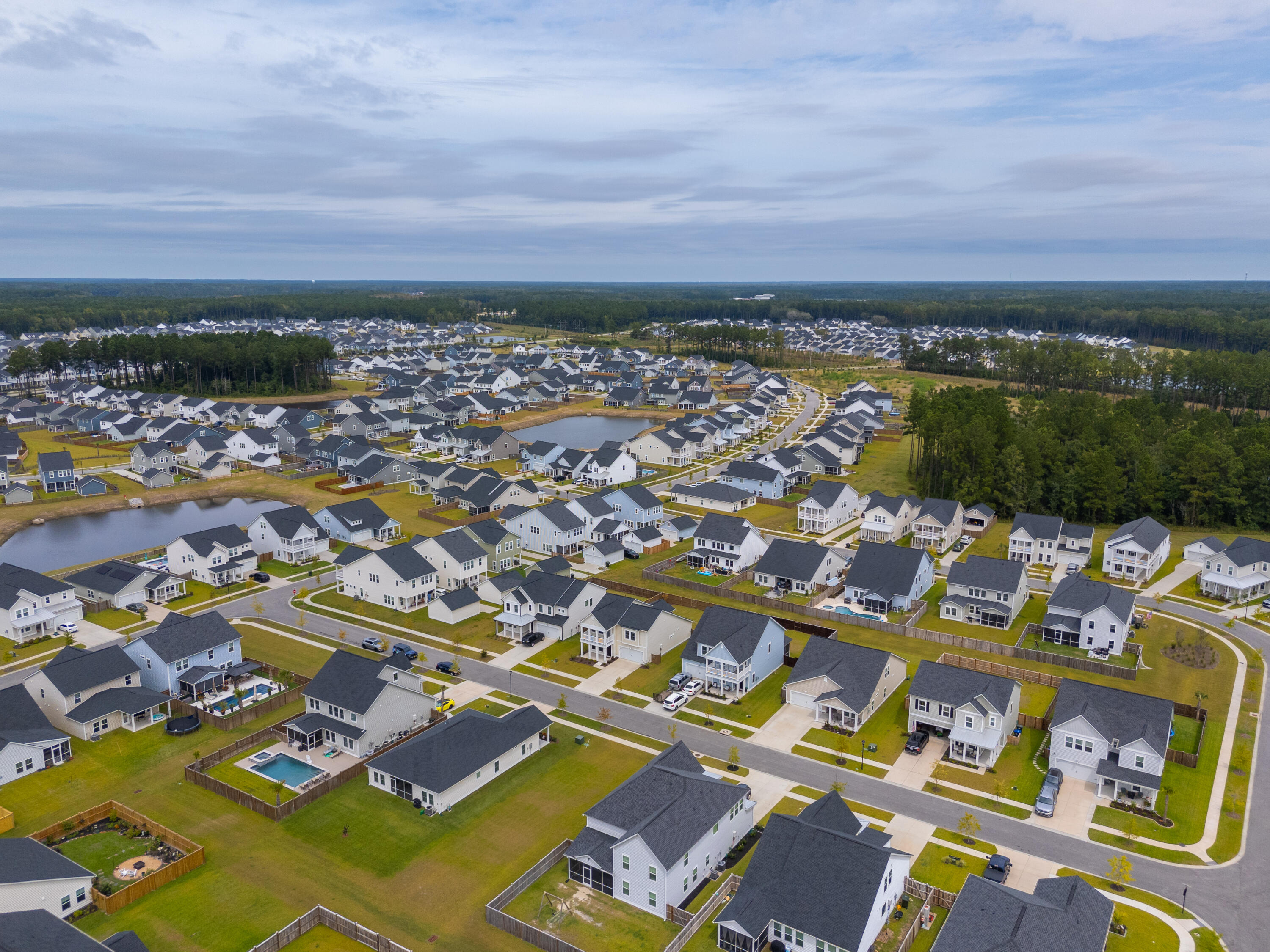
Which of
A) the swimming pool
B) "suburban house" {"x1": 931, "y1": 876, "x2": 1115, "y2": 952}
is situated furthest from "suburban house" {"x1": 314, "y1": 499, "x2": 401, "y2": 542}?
"suburban house" {"x1": 931, "y1": 876, "x2": 1115, "y2": 952}

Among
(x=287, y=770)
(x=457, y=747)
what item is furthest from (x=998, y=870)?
(x=287, y=770)

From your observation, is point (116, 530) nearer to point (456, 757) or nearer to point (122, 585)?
point (122, 585)

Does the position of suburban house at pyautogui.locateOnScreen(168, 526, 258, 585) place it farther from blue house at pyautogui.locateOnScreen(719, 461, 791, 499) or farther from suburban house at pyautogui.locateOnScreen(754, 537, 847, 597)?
blue house at pyautogui.locateOnScreen(719, 461, 791, 499)

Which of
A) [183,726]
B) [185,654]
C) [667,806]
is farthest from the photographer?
[185,654]

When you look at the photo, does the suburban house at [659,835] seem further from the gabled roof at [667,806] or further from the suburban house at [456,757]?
the suburban house at [456,757]

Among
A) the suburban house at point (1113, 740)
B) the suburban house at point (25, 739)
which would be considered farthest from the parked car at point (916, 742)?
the suburban house at point (25, 739)
